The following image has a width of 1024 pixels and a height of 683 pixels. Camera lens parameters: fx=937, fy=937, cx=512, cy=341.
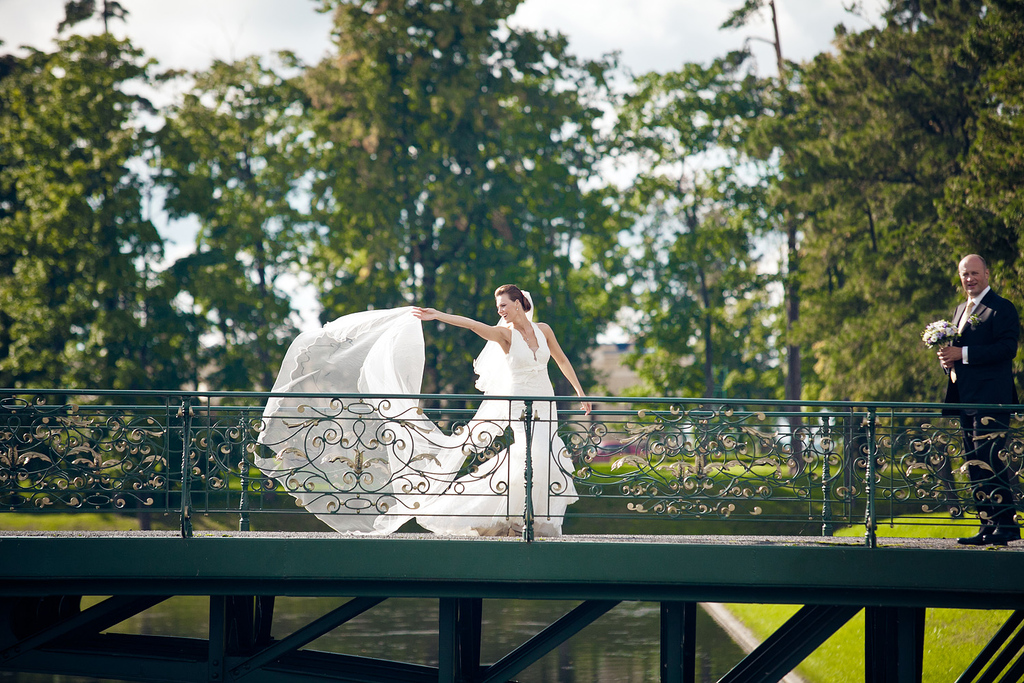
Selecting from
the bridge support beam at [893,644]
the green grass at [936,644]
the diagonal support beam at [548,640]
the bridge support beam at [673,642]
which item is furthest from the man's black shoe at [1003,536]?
the diagonal support beam at [548,640]

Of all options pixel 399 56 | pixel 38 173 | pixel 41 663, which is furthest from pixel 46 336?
pixel 41 663

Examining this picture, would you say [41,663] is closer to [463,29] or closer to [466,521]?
[466,521]

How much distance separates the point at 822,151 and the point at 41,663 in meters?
18.9

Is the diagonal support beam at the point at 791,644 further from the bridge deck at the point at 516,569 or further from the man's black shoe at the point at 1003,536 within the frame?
the man's black shoe at the point at 1003,536

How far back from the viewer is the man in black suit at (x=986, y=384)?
674 centimetres

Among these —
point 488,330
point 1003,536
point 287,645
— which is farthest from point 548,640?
point 1003,536

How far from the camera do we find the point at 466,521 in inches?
278

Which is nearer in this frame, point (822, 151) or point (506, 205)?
point (822, 151)

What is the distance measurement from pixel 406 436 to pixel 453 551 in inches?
49.7

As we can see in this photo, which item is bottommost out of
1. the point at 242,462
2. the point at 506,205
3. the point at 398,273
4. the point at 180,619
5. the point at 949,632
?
the point at 180,619

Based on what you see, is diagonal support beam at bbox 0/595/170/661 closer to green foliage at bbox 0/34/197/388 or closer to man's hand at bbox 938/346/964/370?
man's hand at bbox 938/346/964/370

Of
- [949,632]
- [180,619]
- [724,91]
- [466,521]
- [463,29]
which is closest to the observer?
[466,521]

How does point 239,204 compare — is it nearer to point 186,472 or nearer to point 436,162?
point 436,162

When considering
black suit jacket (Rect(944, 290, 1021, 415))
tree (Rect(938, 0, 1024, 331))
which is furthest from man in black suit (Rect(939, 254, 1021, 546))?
tree (Rect(938, 0, 1024, 331))
